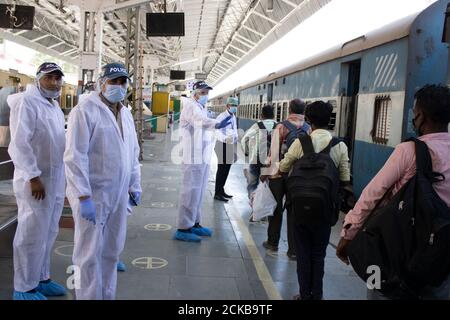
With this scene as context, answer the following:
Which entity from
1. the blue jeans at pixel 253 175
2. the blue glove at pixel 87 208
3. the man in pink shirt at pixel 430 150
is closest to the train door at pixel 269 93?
the blue jeans at pixel 253 175

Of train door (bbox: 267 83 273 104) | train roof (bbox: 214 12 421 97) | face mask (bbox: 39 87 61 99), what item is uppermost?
train roof (bbox: 214 12 421 97)

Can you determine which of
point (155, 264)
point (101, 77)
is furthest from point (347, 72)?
point (101, 77)

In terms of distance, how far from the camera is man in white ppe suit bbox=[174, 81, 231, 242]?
5699 millimetres

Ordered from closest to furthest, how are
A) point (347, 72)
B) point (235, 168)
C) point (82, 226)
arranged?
point (82, 226), point (347, 72), point (235, 168)

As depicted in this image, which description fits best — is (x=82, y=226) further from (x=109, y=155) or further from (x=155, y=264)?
(x=155, y=264)

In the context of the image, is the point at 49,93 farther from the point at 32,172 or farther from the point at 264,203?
the point at 264,203

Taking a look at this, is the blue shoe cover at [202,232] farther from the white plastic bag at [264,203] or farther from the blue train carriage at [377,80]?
the blue train carriage at [377,80]

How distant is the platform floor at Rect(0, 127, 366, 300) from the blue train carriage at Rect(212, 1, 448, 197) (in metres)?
1.41

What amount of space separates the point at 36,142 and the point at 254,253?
114 inches

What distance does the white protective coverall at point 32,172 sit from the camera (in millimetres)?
3557

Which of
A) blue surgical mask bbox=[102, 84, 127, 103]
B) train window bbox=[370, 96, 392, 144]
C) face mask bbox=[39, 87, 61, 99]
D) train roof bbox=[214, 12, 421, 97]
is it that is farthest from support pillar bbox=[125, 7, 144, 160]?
blue surgical mask bbox=[102, 84, 127, 103]

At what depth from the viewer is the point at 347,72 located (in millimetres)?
7754

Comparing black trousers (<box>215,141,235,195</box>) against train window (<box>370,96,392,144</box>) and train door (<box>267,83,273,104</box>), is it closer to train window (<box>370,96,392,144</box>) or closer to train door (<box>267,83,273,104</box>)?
train window (<box>370,96,392,144</box>)
